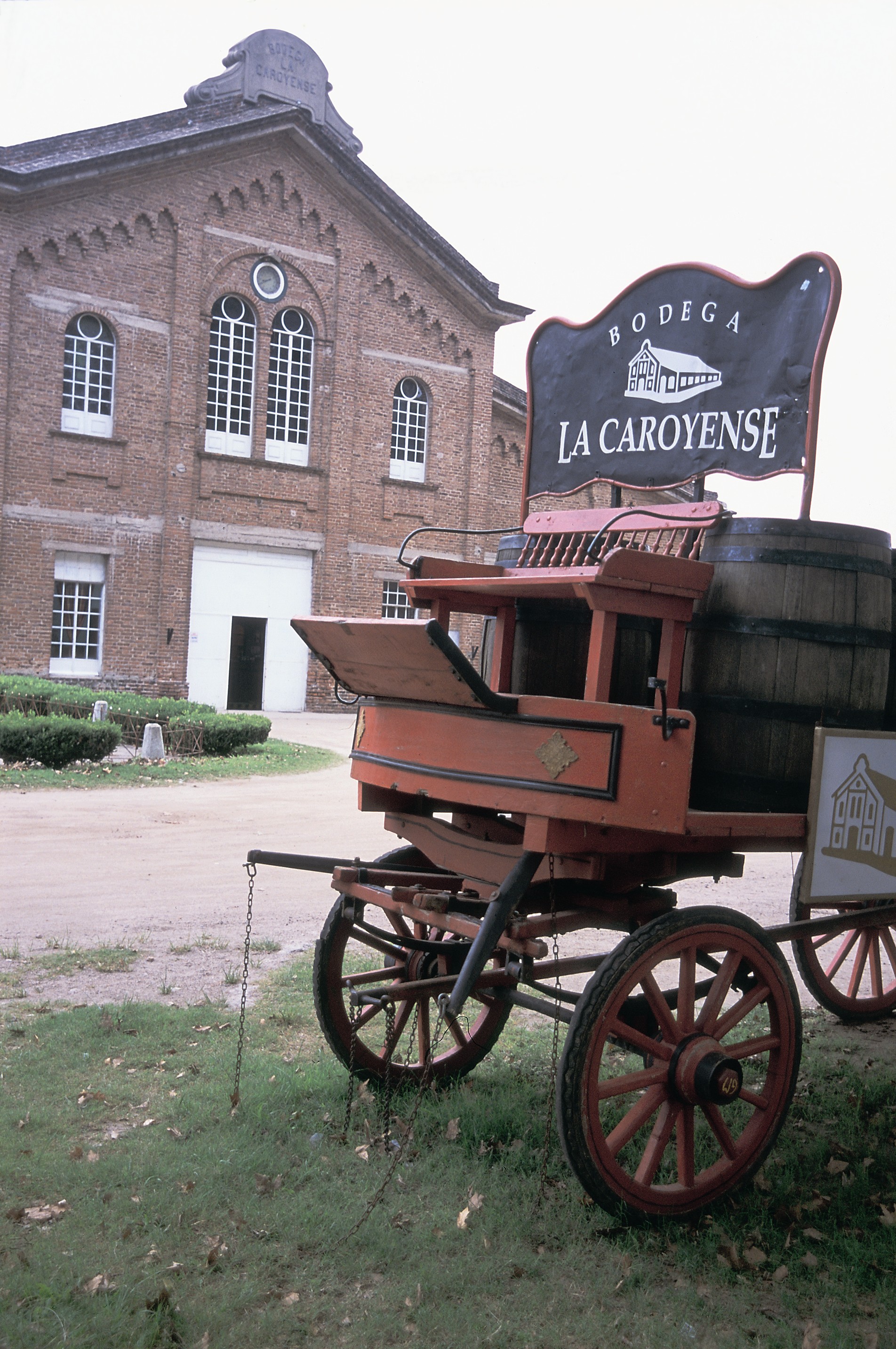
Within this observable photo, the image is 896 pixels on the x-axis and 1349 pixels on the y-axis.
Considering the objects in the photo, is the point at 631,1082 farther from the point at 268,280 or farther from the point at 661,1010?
the point at 268,280

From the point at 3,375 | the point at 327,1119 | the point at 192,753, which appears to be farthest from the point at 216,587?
the point at 327,1119

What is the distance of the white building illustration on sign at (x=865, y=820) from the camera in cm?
378

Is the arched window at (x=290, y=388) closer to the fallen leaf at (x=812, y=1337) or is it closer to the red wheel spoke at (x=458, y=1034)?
the red wheel spoke at (x=458, y=1034)

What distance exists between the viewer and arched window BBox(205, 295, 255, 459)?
23.5 metres

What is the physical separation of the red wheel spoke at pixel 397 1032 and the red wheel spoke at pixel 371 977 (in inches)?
4.7

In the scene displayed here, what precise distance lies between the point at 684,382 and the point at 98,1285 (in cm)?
362

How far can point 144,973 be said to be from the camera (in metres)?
6.00

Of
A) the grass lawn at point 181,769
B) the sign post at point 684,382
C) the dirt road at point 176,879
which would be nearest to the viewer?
the sign post at point 684,382

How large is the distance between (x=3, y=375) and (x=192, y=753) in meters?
9.15

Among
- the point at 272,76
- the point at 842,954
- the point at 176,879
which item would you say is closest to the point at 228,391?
the point at 272,76

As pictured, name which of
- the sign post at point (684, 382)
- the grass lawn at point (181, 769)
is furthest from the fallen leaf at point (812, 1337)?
the grass lawn at point (181, 769)

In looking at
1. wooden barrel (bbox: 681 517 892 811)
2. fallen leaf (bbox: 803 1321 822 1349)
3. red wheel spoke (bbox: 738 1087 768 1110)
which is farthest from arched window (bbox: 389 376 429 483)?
fallen leaf (bbox: 803 1321 822 1349)

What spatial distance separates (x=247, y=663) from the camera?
24.2 metres

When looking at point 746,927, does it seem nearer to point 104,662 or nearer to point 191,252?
point 104,662
